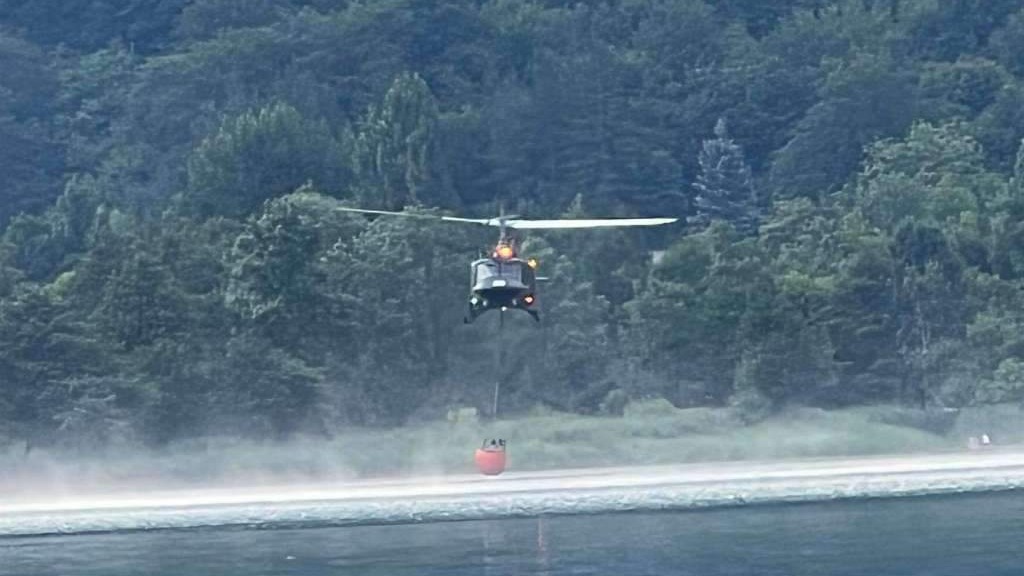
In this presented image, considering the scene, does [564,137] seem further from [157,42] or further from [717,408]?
[717,408]

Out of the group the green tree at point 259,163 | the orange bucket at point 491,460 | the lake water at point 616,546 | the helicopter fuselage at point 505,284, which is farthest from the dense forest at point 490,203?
the helicopter fuselage at point 505,284

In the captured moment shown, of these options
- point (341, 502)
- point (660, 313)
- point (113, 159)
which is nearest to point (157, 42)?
point (113, 159)

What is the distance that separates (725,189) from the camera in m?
96.6

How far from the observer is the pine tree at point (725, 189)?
310 feet

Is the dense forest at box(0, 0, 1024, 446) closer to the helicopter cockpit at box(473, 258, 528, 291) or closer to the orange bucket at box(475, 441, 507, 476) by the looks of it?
the orange bucket at box(475, 441, 507, 476)

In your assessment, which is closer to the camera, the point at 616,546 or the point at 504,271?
the point at 504,271

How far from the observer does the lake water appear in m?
47.8

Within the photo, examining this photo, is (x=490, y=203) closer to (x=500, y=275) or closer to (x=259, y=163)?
(x=259, y=163)

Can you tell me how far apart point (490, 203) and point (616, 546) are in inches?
1814

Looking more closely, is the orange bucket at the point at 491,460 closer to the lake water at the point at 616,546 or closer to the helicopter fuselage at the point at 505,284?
the lake water at the point at 616,546

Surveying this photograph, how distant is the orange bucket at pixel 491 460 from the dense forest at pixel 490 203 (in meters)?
7.37

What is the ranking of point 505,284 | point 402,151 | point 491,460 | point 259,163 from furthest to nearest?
point 402,151, point 259,163, point 491,460, point 505,284

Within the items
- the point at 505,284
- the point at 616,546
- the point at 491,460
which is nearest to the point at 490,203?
the point at 491,460

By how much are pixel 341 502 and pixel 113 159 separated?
176 feet
